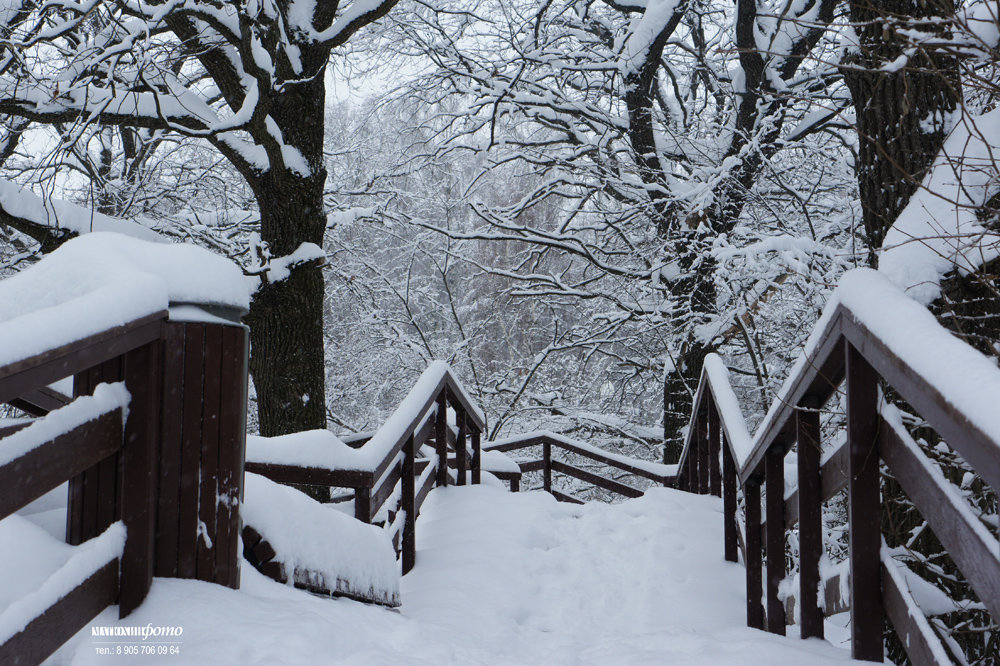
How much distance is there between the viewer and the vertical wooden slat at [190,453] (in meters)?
2.03

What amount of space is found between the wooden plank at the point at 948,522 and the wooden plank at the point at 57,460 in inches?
68.5

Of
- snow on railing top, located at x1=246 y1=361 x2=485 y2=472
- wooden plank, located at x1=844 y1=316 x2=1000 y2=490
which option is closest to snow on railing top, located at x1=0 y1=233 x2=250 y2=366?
snow on railing top, located at x1=246 y1=361 x2=485 y2=472

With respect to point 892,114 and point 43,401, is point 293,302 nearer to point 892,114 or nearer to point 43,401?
point 43,401

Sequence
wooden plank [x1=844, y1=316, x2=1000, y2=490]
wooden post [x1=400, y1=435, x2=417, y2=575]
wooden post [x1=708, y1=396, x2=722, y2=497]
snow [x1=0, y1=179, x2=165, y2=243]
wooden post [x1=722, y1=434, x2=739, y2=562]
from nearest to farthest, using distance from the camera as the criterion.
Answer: wooden plank [x1=844, y1=316, x2=1000, y2=490] < wooden post [x1=400, y1=435, x2=417, y2=575] < wooden post [x1=722, y1=434, x2=739, y2=562] < wooden post [x1=708, y1=396, x2=722, y2=497] < snow [x1=0, y1=179, x2=165, y2=243]

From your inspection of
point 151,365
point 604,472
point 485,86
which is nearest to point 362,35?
point 485,86

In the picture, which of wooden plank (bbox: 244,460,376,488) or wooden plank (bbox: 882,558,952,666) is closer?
wooden plank (bbox: 882,558,952,666)

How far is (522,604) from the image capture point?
371cm

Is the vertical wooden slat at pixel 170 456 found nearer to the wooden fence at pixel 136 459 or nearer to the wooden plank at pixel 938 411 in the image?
the wooden fence at pixel 136 459

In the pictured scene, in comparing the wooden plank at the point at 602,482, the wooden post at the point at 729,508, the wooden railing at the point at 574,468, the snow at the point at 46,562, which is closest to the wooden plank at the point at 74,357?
the snow at the point at 46,562

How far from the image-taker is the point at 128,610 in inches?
73.4

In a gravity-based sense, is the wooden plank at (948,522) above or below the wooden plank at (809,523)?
above

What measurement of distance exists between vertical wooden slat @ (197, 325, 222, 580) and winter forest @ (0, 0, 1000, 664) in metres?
1.93

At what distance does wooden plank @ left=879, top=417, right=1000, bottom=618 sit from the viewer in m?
1.43

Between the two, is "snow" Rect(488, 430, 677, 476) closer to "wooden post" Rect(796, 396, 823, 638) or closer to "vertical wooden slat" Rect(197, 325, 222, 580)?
"wooden post" Rect(796, 396, 823, 638)
